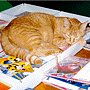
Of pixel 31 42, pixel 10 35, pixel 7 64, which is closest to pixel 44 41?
pixel 31 42

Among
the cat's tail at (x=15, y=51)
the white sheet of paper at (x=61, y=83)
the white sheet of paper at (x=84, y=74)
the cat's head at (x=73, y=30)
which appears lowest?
the white sheet of paper at (x=61, y=83)

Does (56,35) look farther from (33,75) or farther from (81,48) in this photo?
(33,75)

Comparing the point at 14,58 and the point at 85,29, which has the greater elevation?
the point at 85,29

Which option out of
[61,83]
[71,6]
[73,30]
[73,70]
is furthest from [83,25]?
[71,6]

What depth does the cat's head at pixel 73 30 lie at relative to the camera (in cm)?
179

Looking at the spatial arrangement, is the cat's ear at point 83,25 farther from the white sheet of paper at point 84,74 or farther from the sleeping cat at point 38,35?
the white sheet of paper at point 84,74

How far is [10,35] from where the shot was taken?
1648 millimetres

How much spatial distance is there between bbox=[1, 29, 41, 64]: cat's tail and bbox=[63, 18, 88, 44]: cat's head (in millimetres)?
404

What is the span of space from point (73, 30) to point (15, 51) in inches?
20.1

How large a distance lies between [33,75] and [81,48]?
49 centimetres

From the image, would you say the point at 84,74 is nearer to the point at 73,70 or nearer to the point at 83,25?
the point at 73,70

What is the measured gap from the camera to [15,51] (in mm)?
1560

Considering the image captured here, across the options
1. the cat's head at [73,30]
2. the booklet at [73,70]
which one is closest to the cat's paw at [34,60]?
the booklet at [73,70]

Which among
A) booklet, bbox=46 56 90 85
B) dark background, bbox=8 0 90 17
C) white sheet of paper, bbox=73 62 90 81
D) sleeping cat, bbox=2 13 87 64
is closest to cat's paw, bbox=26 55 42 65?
sleeping cat, bbox=2 13 87 64
